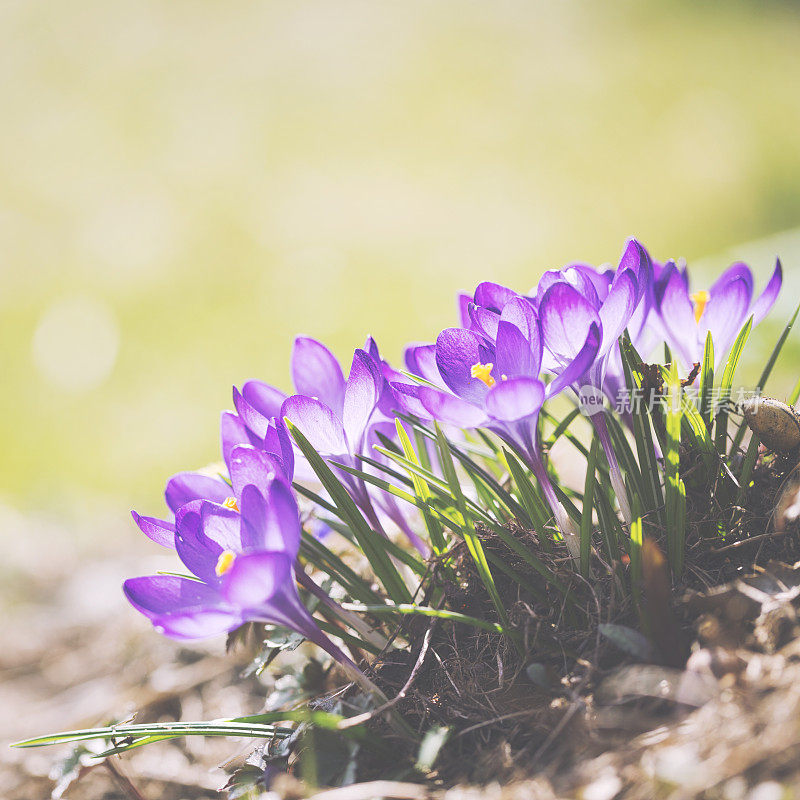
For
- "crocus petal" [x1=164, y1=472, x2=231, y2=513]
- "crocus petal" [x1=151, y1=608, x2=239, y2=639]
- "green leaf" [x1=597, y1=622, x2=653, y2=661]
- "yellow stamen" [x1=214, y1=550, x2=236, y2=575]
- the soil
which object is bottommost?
the soil

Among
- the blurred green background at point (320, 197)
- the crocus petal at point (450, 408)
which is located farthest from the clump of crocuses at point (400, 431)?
→ the blurred green background at point (320, 197)

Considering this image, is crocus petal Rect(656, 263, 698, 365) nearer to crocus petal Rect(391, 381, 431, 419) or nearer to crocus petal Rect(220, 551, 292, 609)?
crocus petal Rect(391, 381, 431, 419)

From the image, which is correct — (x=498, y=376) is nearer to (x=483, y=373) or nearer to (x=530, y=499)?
(x=483, y=373)

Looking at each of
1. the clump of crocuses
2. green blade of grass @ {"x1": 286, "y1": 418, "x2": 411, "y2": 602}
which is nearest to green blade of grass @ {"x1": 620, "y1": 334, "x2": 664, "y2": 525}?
the clump of crocuses

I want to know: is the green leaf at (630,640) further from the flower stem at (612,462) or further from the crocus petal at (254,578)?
the crocus petal at (254,578)

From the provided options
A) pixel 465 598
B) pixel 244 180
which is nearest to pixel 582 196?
pixel 244 180

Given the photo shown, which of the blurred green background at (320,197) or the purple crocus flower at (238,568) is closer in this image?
the purple crocus flower at (238,568)
